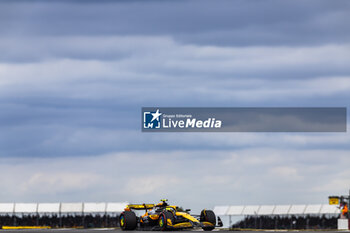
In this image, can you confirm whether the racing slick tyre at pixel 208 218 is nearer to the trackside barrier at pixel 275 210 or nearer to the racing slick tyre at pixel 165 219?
the racing slick tyre at pixel 165 219

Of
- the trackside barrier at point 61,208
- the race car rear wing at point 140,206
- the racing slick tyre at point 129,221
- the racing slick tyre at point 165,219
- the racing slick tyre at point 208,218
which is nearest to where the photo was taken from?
the racing slick tyre at point 165,219

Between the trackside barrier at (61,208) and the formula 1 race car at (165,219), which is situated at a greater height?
the trackside barrier at (61,208)

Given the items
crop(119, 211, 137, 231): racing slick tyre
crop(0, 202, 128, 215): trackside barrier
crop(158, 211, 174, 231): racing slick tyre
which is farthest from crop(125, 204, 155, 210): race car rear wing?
crop(0, 202, 128, 215): trackside barrier

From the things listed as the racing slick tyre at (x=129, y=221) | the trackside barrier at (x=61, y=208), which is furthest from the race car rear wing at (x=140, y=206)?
the trackside barrier at (x=61, y=208)

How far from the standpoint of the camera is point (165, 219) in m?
52.7

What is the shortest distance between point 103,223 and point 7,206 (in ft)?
51.1

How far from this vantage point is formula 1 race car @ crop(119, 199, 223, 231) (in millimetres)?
53084

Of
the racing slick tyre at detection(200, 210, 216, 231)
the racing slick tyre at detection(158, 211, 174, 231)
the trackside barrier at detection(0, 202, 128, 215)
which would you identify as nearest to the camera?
the racing slick tyre at detection(158, 211, 174, 231)

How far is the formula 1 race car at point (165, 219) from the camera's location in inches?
2090

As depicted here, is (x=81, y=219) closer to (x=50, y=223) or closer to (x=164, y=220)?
(x=50, y=223)

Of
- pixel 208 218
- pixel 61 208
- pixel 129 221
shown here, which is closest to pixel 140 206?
pixel 129 221

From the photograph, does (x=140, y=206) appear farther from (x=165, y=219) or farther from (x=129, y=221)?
(x=165, y=219)

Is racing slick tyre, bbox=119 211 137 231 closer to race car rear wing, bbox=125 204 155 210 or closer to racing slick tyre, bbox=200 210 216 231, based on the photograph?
race car rear wing, bbox=125 204 155 210

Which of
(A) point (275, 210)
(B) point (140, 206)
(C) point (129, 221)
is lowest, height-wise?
(C) point (129, 221)
